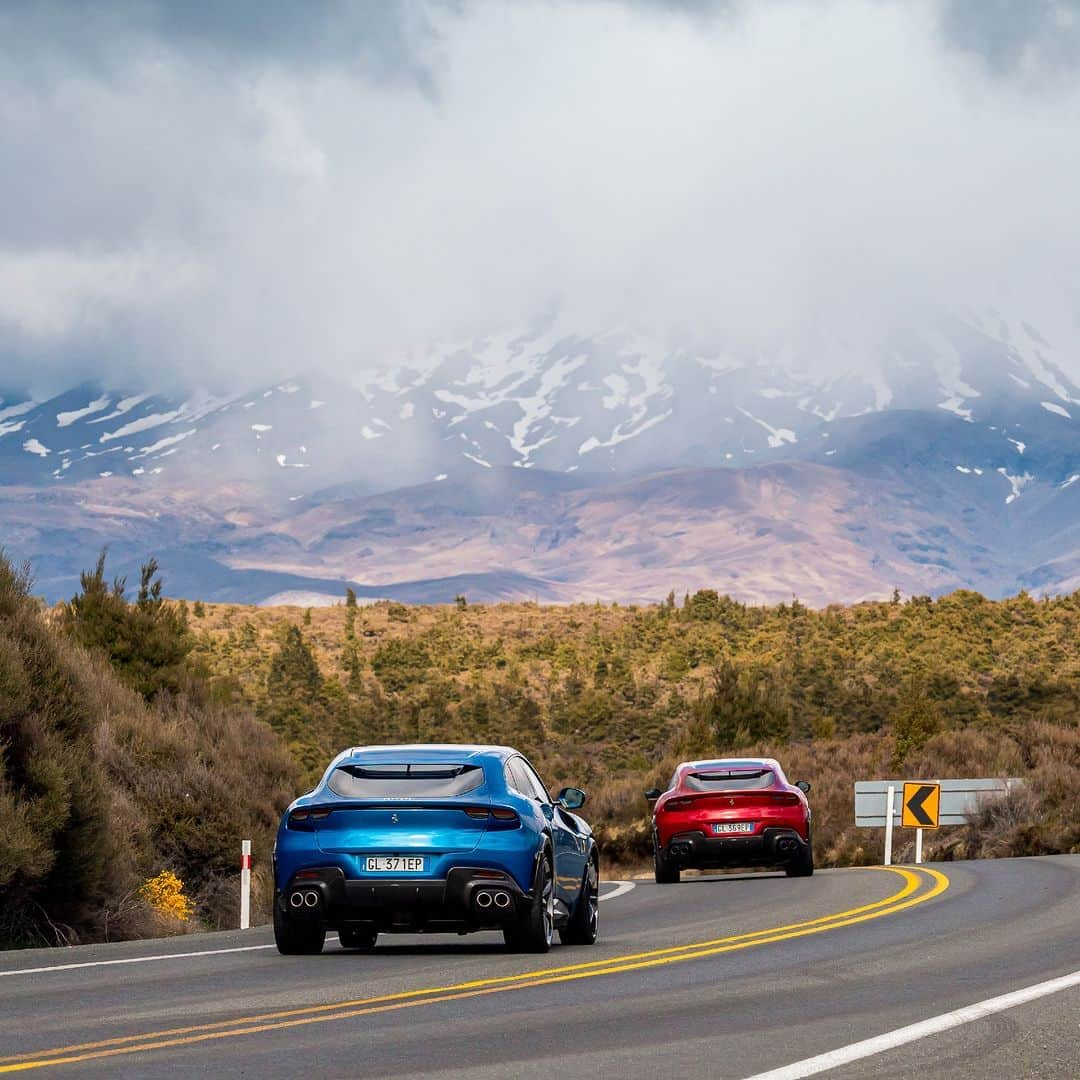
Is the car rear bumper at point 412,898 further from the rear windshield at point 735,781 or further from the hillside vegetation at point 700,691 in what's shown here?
the hillside vegetation at point 700,691

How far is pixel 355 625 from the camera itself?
124 metres

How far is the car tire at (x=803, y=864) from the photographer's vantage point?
26383mm

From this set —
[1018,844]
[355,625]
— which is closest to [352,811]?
[1018,844]

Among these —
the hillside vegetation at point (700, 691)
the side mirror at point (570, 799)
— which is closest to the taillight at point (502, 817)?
the side mirror at point (570, 799)

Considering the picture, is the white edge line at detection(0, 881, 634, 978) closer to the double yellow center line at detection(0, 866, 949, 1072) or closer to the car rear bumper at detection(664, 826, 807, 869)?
the double yellow center line at detection(0, 866, 949, 1072)

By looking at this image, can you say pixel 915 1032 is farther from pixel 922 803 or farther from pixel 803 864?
pixel 922 803

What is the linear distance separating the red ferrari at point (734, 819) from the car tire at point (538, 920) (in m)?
11.3

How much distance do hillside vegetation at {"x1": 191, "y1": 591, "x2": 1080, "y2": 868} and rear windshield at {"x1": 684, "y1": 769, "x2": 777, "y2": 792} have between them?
32.3ft

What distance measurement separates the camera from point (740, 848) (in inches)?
1021

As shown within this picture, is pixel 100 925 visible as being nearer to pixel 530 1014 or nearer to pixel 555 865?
pixel 555 865

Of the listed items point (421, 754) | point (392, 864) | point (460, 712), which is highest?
point (460, 712)

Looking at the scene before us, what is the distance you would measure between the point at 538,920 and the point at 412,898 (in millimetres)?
990

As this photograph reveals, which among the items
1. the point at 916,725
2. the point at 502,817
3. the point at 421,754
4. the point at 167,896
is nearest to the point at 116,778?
the point at 167,896

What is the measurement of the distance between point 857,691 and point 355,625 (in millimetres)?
44849
